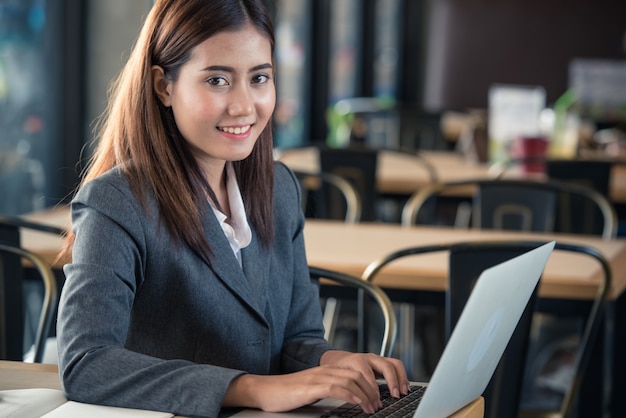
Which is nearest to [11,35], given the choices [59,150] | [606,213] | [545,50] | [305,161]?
[59,150]

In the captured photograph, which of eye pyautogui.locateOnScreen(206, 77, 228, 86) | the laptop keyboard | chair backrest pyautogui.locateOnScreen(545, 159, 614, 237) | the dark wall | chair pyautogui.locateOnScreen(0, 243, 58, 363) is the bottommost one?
chair pyautogui.locateOnScreen(0, 243, 58, 363)

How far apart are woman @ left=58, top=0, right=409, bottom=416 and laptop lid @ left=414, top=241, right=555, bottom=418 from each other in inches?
4.8

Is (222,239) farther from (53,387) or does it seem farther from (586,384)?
(586,384)

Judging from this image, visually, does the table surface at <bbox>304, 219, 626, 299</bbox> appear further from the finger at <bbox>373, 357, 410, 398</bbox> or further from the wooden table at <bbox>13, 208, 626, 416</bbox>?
the finger at <bbox>373, 357, 410, 398</bbox>

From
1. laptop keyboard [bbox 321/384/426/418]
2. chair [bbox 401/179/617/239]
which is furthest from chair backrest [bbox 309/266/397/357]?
chair [bbox 401/179/617/239]

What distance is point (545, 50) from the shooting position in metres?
8.55

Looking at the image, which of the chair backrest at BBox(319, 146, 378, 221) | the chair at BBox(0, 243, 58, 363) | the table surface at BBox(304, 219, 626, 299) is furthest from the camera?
the chair backrest at BBox(319, 146, 378, 221)

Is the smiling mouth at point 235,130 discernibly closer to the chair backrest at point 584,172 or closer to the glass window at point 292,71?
the chair backrest at point 584,172


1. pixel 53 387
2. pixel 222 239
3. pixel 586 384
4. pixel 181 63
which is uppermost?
pixel 181 63

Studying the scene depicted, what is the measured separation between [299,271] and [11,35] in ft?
6.76

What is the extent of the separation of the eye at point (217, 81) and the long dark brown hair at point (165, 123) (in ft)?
0.14

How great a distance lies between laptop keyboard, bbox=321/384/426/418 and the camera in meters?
1.28

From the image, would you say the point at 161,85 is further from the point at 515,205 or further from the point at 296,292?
the point at 515,205

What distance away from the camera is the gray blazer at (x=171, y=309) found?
4.25 ft
